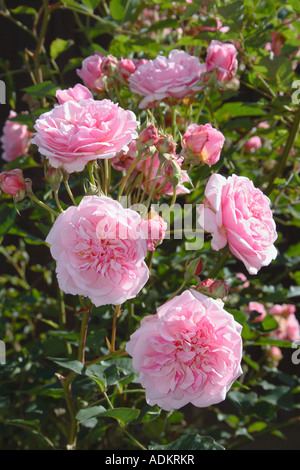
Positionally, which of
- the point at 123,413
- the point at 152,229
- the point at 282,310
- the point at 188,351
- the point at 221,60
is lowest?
the point at 282,310

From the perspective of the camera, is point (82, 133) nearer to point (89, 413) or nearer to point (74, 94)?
point (74, 94)

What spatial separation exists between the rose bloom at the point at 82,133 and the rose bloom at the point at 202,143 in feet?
0.36

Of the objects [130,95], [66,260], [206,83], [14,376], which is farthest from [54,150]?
[14,376]

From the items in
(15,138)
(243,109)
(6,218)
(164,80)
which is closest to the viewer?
(164,80)

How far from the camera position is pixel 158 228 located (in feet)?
2.23

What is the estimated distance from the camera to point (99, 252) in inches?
26.2

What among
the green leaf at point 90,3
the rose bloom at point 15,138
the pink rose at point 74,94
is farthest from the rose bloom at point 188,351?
the rose bloom at point 15,138

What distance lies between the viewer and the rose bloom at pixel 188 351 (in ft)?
2.15

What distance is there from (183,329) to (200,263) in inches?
4.5

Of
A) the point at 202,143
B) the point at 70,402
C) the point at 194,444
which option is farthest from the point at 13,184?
the point at 194,444

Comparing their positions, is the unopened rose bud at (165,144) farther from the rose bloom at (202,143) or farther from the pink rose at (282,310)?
the pink rose at (282,310)

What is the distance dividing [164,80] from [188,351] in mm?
468

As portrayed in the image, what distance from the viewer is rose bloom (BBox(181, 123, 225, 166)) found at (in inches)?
31.1
